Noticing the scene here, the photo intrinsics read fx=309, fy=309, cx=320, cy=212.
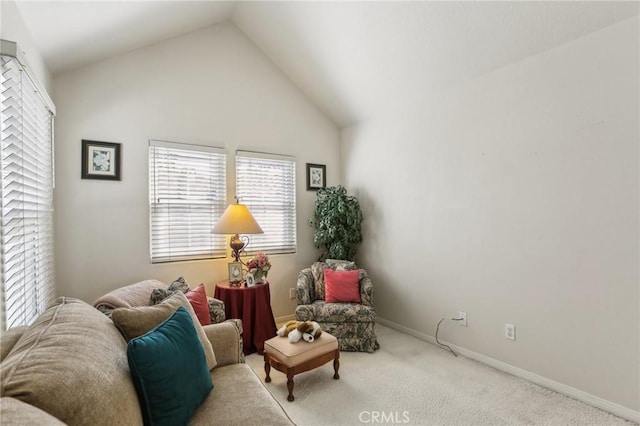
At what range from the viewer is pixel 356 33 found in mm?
2895

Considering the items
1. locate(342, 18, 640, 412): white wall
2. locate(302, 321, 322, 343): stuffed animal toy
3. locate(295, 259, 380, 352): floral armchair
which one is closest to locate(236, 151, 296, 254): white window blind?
locate(295, 259, 380, 352): floral armchair

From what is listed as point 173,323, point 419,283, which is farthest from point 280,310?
point 173,323

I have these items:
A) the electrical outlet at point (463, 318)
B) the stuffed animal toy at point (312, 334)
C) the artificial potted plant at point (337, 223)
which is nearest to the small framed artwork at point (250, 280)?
the stuffed animal toy at point (312, 334)

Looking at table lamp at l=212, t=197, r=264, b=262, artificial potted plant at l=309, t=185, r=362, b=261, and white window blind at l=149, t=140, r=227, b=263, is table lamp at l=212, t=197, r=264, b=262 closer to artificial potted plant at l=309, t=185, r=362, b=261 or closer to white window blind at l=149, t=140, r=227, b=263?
white window blind at l=149, t=140, r=227, b=263

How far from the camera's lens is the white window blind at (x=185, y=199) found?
3.10m

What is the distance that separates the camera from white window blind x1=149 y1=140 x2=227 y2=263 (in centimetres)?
310

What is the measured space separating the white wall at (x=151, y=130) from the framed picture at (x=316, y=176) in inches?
3.6

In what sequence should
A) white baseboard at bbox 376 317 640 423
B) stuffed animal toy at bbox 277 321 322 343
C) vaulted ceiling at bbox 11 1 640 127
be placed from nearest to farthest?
white baseboard at bbox 376 317 640 423 → vaulted ceiling at bbox 11 1 640 127 → stuffed animal toy at bbox 277 321 322 343

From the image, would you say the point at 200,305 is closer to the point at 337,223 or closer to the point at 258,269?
the point at 258,269

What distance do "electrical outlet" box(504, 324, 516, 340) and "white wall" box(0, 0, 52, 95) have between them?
3.62 m

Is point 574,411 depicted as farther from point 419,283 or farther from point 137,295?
point 137,295

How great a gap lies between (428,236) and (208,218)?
Result: 236 cm

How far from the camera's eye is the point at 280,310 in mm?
3783

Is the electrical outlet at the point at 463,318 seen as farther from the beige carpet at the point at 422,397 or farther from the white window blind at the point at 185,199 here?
the white window blind at the point at 185,199
